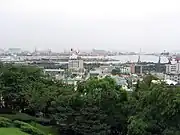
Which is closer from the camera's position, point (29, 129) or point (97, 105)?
point (29, 129)

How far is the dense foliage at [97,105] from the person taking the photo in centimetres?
1377

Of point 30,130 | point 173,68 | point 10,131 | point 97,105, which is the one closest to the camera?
point 10,131

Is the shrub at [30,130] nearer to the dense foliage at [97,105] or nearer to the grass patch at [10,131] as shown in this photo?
the grass patch at [10,131]

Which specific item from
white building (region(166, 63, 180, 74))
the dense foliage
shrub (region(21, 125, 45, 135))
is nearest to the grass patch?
shrub (region(21, 125, 45, 135))

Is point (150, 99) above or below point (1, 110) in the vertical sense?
above

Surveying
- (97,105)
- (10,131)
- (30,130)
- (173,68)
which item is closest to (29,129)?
(30,130)

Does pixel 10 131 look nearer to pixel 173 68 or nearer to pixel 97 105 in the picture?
pixel 97 105

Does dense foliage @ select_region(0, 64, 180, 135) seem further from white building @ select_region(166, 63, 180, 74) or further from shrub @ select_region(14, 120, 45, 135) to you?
white building @ select_region(166, 63, 180, 74)

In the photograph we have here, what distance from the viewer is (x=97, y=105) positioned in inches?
→ 629

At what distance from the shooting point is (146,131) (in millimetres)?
13688

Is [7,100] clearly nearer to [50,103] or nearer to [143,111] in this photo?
[50,103]

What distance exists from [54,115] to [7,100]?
→ 4.35 metres

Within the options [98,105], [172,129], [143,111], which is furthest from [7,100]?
[172,129]

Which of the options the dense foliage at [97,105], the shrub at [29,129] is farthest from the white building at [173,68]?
the shrub at [29,129]
